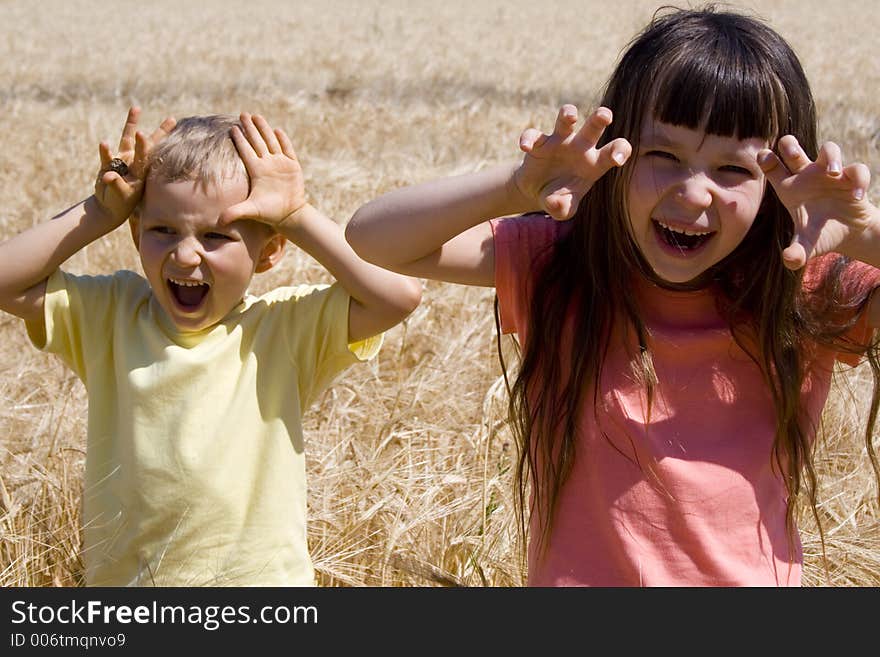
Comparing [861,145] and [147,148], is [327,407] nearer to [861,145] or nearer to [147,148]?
[147,148]

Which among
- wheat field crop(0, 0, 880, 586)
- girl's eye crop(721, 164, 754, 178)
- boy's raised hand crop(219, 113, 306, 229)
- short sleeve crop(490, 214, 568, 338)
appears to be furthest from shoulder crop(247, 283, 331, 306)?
girl's eye crop(721, 164, 754, 178)

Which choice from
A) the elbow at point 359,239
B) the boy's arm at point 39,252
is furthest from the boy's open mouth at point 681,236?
the boy's arm at point 39,252

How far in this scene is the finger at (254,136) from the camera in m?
1.92

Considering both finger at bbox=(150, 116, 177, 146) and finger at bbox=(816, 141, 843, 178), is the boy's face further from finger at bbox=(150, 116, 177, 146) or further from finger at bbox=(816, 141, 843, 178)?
finger at bbox=(816, 141, 843, 178)

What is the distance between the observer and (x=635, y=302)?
68.4 inches

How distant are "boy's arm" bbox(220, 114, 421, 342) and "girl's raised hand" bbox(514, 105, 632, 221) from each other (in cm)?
43

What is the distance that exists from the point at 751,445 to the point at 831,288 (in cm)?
26

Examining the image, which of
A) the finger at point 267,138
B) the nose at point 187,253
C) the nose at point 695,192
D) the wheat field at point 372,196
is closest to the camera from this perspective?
the nose at point 695,192

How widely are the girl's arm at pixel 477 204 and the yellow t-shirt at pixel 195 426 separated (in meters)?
0.25

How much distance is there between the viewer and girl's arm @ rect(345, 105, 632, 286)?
1.46 metres

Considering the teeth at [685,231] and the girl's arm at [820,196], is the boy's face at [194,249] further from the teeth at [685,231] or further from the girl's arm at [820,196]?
the girl's arm at [820,196]

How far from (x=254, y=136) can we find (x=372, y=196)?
2.87m

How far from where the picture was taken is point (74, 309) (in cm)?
196

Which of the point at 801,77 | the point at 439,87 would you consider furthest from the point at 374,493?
the point at 439,87
